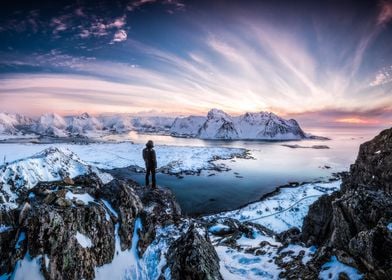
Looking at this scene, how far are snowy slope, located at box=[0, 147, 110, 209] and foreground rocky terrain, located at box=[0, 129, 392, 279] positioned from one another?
159 millimetres

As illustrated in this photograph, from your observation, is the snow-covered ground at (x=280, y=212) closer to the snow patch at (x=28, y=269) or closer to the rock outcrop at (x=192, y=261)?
the rock outcrop at (x=192, y=261)

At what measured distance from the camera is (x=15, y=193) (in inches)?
613

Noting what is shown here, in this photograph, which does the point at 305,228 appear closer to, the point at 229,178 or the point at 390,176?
the point at 390,176

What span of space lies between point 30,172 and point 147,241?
12910 mm

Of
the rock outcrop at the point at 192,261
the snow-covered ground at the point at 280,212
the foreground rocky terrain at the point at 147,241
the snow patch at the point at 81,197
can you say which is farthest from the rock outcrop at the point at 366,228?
the snow-covered ground at the point at 280,212

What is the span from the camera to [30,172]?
64.7ft

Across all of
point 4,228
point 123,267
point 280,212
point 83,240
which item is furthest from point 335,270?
point 280,212

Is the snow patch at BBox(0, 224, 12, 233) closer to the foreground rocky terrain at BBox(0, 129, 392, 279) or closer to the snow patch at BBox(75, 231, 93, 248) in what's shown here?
the foreground rocky terrain at BBox(0, 129, 392, 279)

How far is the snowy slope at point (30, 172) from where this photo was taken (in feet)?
49.6

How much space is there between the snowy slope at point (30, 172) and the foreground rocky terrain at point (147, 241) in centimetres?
16

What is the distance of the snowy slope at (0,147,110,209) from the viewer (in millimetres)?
15125

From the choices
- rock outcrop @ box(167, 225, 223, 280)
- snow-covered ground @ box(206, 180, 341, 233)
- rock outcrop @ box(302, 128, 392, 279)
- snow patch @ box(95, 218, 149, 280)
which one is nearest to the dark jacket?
snow patch @ box(95, 218, 149, 280)

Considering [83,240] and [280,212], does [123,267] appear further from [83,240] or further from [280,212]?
[280,212]

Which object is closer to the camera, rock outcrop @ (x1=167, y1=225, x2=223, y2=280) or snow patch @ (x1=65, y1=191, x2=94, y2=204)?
rock outcrop @ (x1=167, y1=225, x2=223, y2=280)
